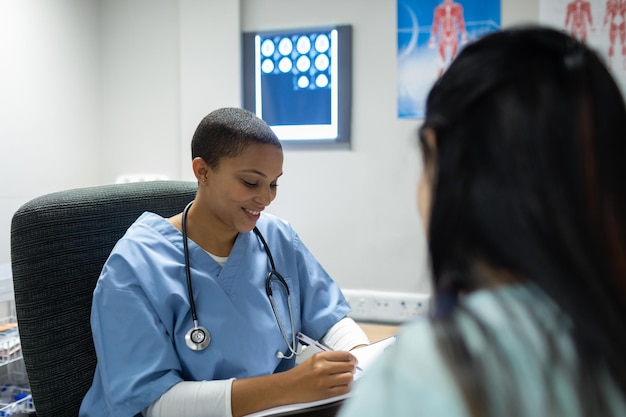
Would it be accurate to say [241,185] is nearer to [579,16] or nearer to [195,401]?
[195,401]

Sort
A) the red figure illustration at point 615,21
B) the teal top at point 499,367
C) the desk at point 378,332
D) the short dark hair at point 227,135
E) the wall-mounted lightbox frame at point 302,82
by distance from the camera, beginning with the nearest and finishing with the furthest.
Answer: the teal top at point 499,367 → the short dark hair at point 227,135 → the desk at point 378,332 → the red figure illustration at point 615,21 → the wall-mounted lightbox frame at point 302,82

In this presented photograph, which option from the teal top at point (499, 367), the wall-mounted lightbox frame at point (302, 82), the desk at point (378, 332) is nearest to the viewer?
the teal top at point (499, 367)

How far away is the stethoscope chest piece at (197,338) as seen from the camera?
102cm

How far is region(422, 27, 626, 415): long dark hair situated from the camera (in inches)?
15.0

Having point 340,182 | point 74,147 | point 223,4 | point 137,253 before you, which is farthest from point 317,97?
point 137,253

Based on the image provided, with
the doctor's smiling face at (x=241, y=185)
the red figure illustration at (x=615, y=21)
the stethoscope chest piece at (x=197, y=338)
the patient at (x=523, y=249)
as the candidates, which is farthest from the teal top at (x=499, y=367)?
the red figure illustration at (x=615, y=21)

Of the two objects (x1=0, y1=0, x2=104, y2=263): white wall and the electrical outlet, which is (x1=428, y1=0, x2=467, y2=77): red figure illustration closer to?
the electrical outlet

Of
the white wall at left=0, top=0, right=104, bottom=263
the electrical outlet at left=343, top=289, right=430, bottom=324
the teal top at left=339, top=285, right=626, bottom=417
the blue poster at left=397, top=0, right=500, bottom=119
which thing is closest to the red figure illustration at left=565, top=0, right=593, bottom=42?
the blue poster at left=397, top=0, right=500, bottom=119

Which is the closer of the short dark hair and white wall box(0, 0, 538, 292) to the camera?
the short dark hair

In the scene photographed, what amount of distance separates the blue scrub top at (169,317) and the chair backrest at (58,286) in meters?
0.06

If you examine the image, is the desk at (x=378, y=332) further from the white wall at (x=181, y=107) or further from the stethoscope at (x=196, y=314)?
the stethoscope at (x=196, y=314)

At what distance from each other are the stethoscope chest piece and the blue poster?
1.26 m

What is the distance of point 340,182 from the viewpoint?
83.4 inches

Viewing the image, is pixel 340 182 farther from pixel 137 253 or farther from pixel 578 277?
pixel 578 277
